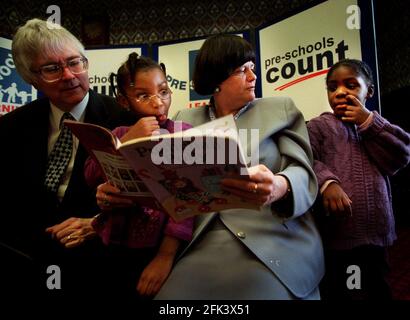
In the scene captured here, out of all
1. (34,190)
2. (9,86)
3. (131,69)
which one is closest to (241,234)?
(131,69)

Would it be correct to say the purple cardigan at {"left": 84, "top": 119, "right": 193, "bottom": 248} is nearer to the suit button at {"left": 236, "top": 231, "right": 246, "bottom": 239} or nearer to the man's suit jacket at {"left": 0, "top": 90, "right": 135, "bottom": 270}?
the suit button at {"left": 236, "top": 231, "right": 246, "bottom": 239}

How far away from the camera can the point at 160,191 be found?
2.58 feet

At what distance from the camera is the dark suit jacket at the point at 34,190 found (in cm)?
125

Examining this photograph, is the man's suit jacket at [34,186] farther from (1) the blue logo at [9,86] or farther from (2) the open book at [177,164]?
(1) the blue logo at [9,86]

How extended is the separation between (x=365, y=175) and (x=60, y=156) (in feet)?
3.65

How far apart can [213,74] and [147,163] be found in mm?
533

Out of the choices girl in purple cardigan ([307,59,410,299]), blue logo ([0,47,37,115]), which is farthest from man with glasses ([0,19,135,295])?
blue logo ([0,47,37,115])

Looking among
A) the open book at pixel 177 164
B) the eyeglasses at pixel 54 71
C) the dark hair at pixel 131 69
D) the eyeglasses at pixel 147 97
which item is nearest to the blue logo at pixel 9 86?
the eyeglasses at pixel 54 71

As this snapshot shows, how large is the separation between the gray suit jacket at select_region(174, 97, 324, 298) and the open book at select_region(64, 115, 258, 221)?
209mm

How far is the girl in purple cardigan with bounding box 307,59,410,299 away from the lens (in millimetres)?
1142

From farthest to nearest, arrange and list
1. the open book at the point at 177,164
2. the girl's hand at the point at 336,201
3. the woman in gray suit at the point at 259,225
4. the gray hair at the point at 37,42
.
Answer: the gray hair at the point at 37,42, the girl's hand at the point at 336,201, the woman in gray suit at the point at 259,225, the open book at the point at 177,164

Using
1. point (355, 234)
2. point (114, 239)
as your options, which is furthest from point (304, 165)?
point (114, 239)

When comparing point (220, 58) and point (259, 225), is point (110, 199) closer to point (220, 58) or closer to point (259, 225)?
point (259, 225)
